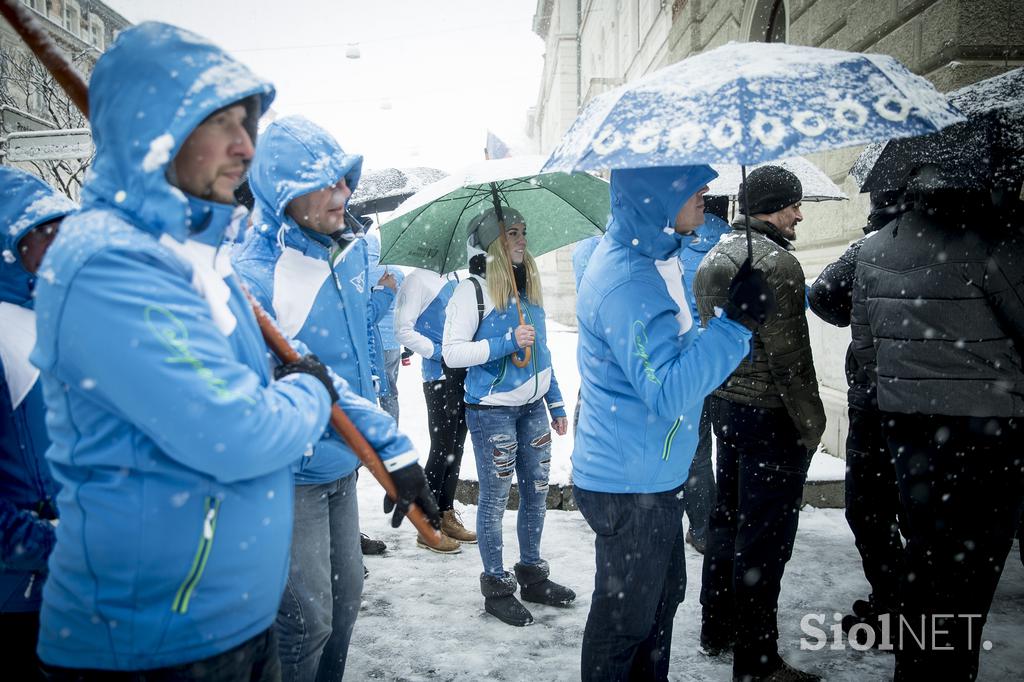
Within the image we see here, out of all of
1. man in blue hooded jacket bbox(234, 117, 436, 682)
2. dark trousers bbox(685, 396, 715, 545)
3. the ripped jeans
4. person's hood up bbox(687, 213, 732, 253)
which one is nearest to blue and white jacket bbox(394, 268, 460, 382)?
the ripped jeans

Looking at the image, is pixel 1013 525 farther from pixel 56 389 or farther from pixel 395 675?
pixel 56 389

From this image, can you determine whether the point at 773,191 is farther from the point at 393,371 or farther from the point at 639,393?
the point at 393,371

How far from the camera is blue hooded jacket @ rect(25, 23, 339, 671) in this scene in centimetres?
118

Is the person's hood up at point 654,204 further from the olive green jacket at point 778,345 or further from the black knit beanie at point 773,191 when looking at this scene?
the black knit beanie at point 773,191

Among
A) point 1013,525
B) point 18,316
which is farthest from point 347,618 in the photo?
point 1013,525

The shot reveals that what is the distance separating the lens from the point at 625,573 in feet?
Result: 7.38

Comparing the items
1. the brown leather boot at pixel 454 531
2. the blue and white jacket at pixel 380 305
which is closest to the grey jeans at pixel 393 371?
the blue and white jacket at pixel 380 305

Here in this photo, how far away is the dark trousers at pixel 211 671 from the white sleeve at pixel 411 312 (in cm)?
331

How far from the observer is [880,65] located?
2.08 metres

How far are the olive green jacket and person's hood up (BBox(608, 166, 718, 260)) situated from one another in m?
0.78

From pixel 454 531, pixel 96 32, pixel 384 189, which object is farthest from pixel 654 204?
pixel 96 32

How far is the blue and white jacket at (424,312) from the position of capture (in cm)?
485

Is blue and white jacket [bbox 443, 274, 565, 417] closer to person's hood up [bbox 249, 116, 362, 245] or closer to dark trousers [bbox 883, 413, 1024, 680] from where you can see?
person's hood up [bbox 249, 116, 362, 245]

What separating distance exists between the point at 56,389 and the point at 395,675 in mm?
2357
